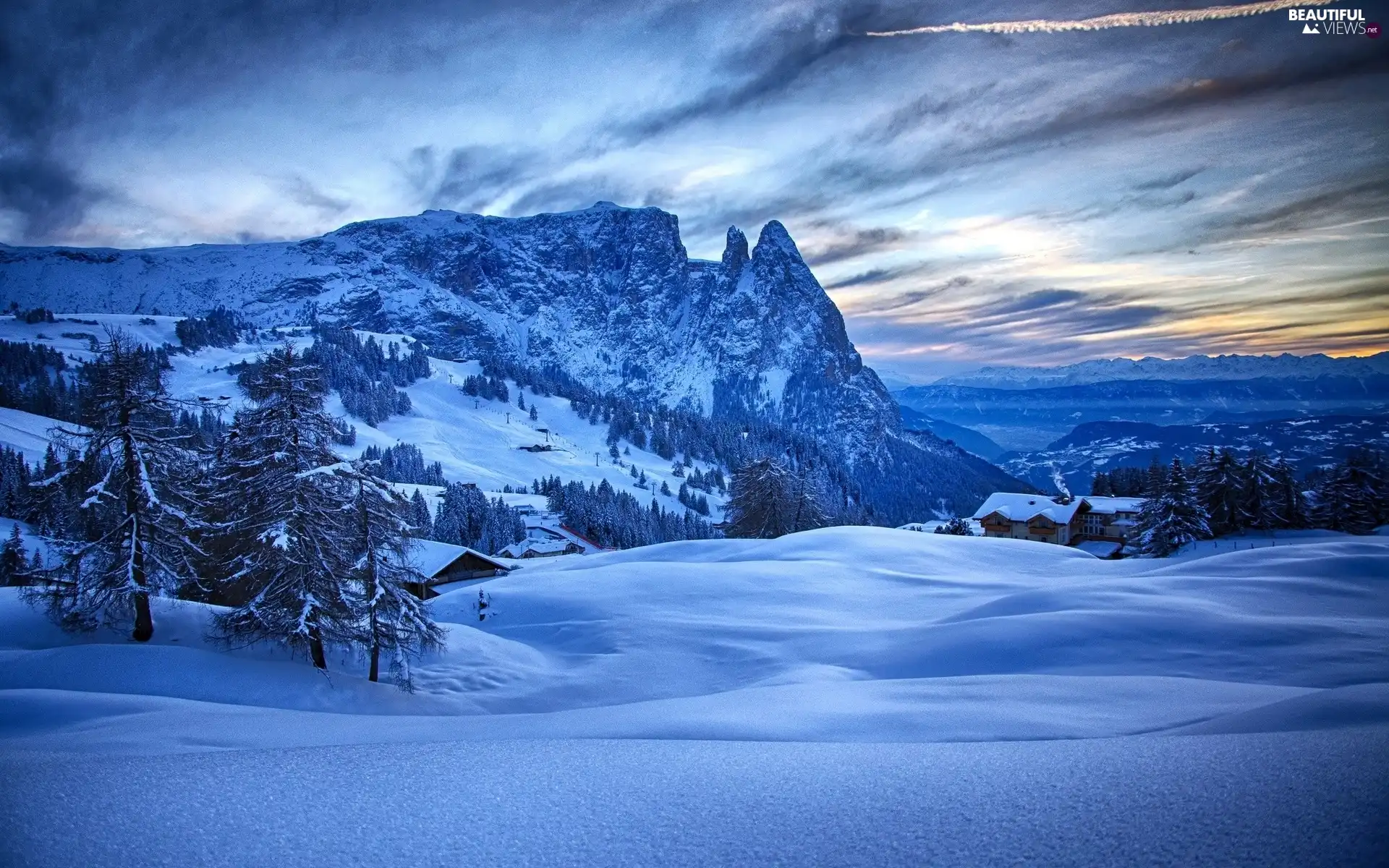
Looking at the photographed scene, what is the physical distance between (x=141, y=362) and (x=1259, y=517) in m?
65.1

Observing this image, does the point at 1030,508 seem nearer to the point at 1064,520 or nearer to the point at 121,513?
the point at 1064,520

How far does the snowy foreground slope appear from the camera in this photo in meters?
3.57

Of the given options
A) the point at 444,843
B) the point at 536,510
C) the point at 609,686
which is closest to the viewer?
the point at 444,843

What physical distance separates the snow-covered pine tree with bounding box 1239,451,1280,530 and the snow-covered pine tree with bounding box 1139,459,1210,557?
6709mm

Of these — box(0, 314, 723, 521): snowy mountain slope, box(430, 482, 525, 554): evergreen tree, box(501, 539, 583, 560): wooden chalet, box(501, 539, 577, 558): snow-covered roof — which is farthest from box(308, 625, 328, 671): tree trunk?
box(0, 314, 723, 521): snowy mountain slope

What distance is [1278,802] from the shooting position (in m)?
3.33

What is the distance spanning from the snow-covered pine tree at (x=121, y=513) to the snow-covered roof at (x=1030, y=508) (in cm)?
6701

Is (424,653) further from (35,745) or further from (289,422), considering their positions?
(35,745)

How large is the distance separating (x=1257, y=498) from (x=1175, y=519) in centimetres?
1071

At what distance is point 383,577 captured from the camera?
51.0 feet

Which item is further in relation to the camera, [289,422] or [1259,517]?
[1259,517]

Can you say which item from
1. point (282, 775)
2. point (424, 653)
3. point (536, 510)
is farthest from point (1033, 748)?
point (536, 510)

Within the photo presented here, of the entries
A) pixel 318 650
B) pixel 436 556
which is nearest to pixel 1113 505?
pixel 436 556

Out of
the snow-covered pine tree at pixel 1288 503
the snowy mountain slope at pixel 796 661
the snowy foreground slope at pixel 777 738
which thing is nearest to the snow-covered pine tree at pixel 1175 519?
the snow-covered pine tree at pixel 1288 503
